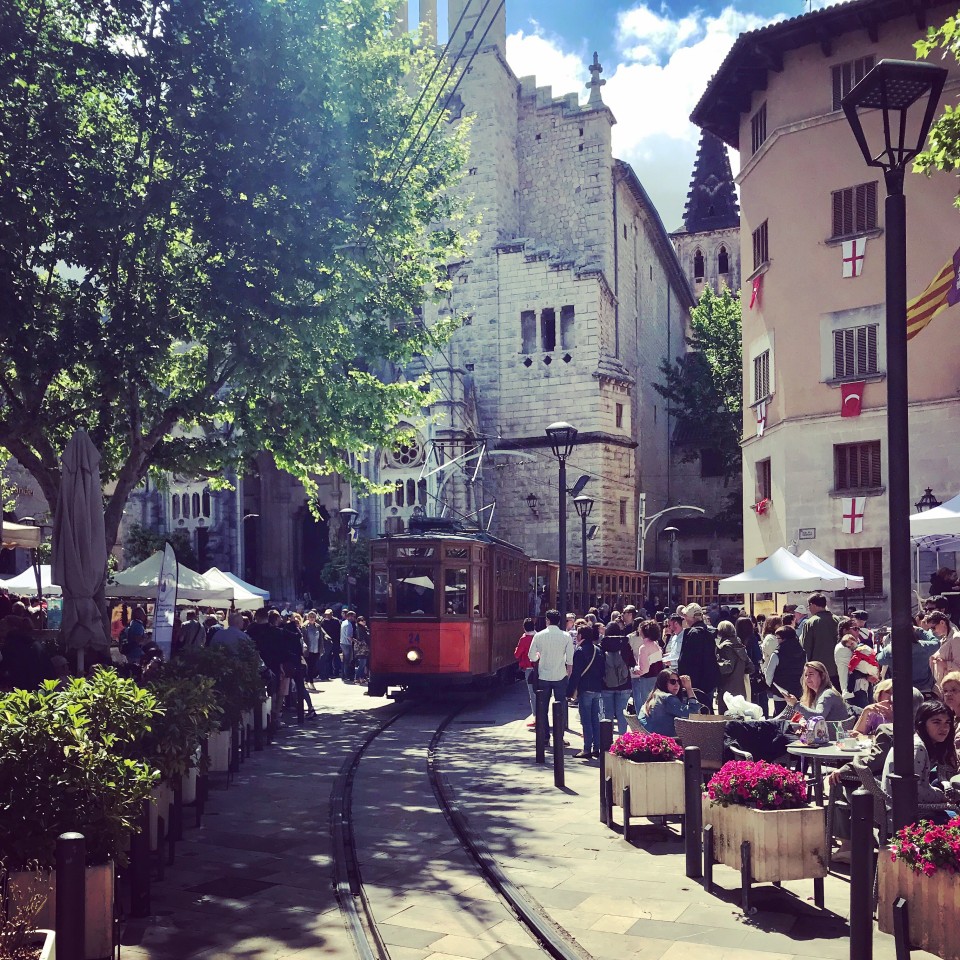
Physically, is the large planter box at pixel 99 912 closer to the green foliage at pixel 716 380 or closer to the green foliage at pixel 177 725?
the green foliage at pixel 177 725

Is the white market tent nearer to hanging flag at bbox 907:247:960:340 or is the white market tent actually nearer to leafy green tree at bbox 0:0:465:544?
hanging flag at bbox 907:247:960:340

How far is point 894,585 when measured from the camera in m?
5.75

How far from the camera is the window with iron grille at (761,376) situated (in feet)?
81.9

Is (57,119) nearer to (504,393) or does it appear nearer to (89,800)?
(89,800)

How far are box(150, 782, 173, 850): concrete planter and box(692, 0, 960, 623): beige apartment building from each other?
1719 centimetres

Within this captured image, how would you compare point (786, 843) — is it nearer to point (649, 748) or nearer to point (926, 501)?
point (649, 748)

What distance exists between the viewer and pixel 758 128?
2566 cm

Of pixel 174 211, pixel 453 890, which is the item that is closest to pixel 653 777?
pixel 453 890

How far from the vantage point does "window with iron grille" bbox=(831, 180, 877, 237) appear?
22781 millimetres

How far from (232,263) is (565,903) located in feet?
34.4

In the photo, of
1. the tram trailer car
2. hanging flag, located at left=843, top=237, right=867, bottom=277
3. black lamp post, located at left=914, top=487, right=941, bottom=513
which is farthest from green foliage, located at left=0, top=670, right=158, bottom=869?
hanging flag, located at left=843, top=237, right=867, bottom=277

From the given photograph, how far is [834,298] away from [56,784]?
21.0 meters

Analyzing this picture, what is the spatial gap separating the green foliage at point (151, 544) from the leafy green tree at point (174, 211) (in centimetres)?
2783

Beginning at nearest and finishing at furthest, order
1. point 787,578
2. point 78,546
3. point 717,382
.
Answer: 1. point 78,546
2. point 787,578
3. point 717,382
